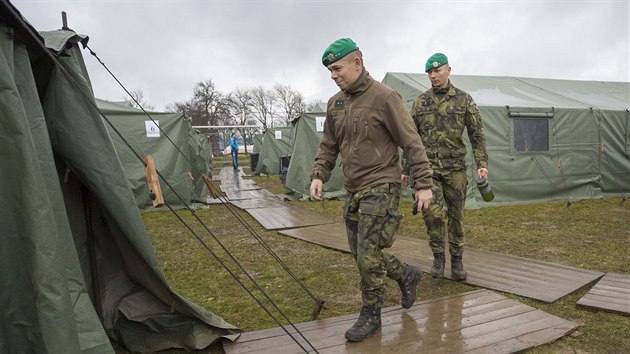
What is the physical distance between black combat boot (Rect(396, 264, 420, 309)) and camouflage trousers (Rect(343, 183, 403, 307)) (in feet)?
1.13

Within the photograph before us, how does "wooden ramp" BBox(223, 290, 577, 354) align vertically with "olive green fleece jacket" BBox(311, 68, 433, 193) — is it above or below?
below

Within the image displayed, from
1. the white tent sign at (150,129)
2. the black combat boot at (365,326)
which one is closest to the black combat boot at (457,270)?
the black combat boot at (365,326)

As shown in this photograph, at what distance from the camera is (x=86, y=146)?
2334mm

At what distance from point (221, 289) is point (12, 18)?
2948 mm

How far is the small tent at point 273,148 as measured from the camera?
58.9 ft

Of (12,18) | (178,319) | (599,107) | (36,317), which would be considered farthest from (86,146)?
(599,107)

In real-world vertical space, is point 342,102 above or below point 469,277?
above

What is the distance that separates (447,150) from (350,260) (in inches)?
74.1

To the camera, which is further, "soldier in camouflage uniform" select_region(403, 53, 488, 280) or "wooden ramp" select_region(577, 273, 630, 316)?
"soldier in camouflage uniform" select_region(403, 53, 488, 280)

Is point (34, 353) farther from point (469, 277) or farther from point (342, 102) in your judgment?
point (469, 277)

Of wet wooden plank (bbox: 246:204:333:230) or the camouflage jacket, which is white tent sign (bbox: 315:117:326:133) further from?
the camouflage jacket

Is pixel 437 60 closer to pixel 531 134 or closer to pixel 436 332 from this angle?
pixel 436 332

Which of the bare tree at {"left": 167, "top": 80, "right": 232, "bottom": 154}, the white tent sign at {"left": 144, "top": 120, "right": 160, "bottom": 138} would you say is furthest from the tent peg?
the bare tree at {"left": 167, "top": 80, "right": 232, "bottom": 154}

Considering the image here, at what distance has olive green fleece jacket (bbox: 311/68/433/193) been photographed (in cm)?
268
